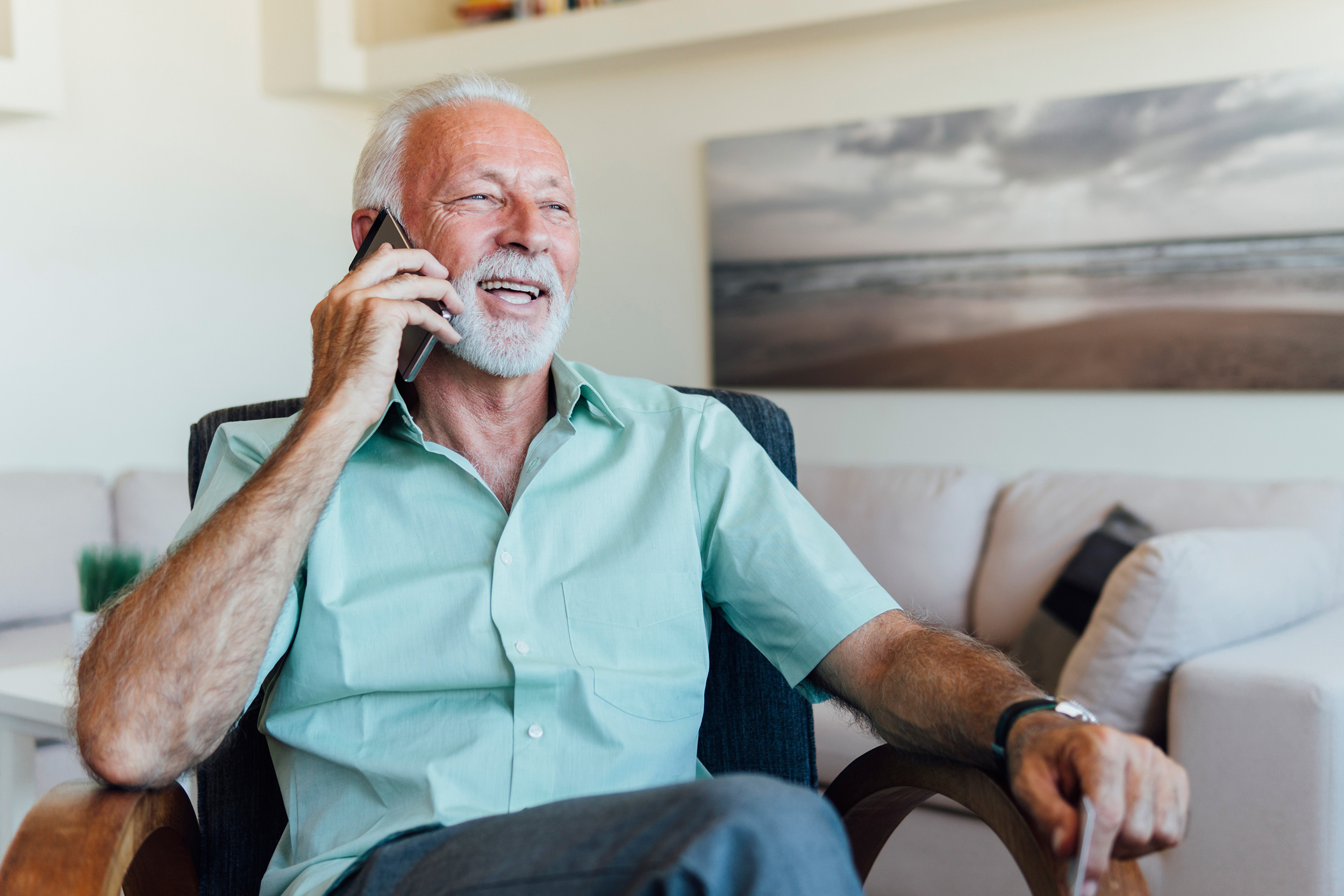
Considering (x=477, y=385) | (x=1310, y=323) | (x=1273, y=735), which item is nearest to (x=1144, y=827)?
(x=477, y=385)

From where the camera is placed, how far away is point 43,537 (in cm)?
323

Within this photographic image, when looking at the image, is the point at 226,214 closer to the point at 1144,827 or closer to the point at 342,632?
the point at 342,632

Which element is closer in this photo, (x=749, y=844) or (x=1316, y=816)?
(x=749, y=844)

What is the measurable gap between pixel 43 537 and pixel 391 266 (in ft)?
7.98

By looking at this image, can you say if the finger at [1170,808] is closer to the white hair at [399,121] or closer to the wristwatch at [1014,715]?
the wristwatch at [1014,715]

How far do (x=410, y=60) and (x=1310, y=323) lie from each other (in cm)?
296

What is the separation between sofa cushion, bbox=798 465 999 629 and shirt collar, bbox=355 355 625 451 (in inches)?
68.6

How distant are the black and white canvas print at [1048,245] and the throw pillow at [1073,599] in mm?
539

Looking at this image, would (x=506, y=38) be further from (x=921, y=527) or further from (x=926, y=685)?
(x=926, y=685)

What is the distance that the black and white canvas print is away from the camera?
9.27 ft

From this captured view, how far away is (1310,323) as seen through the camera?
2814mm

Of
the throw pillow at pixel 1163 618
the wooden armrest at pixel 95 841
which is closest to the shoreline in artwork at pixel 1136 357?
the throw pillow at pixel 1163 618

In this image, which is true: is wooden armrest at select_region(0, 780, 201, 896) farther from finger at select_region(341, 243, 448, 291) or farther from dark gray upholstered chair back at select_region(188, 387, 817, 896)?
finger at select_region(341, 243, 448, 291)

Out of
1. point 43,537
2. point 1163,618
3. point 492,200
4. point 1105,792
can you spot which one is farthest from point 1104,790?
point 43,537
